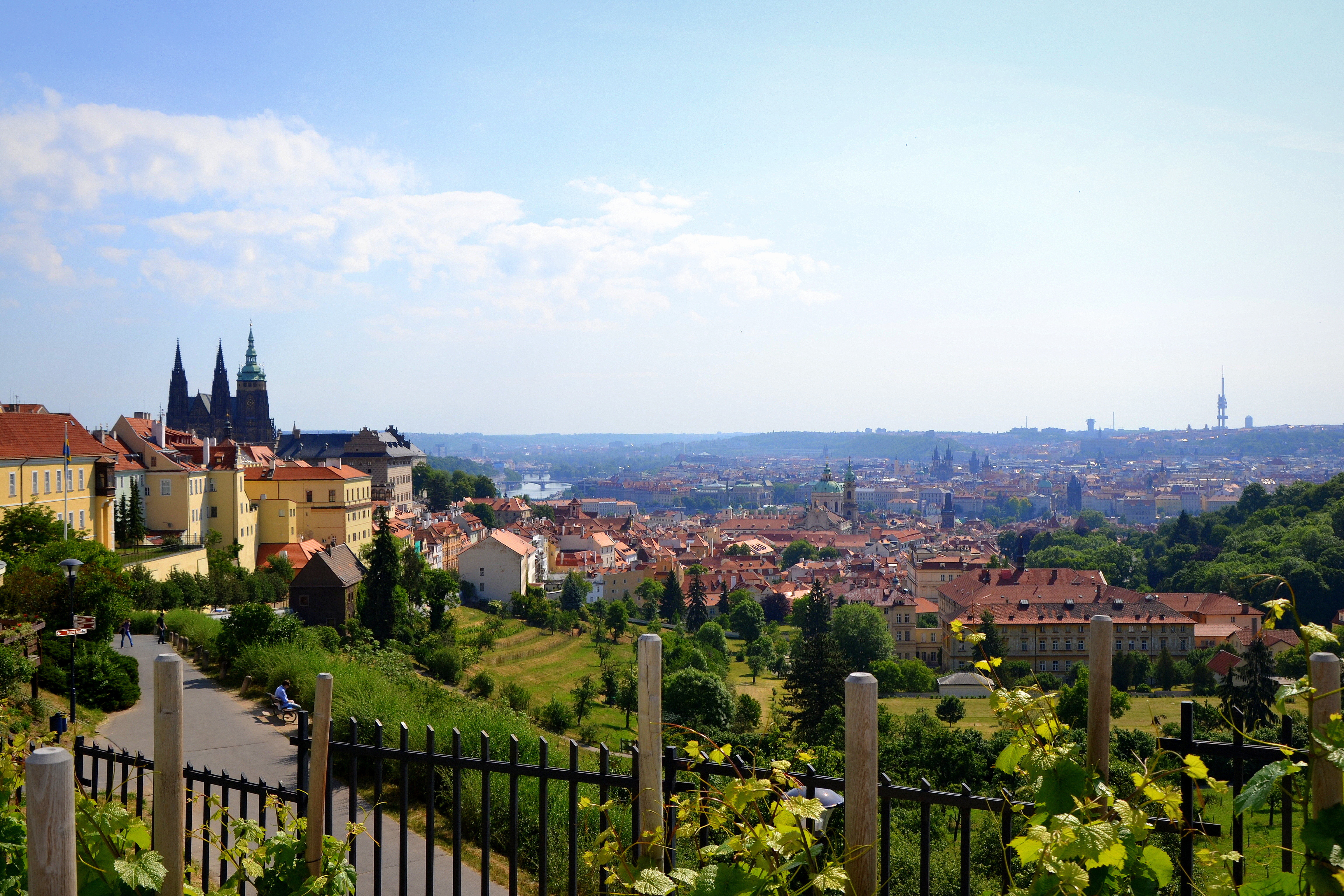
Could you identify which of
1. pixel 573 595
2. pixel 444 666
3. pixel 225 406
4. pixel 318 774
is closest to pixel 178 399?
pixel 225 406

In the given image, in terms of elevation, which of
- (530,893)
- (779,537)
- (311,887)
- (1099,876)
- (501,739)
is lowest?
(779,537)

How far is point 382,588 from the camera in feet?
91.7

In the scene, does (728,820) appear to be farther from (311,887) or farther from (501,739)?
(501,739)

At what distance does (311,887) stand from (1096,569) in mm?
71845

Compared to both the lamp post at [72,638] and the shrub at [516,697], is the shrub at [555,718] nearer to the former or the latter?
the shrub at [516,697]

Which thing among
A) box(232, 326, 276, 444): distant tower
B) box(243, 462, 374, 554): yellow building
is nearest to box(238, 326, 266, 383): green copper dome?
box(232, 326, 276, 444): distant tower

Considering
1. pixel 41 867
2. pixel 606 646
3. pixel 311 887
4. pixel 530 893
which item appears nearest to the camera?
pixel 41 867

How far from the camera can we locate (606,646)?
42594 mm

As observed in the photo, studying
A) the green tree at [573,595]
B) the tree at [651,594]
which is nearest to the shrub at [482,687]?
the green tree at [573,595]

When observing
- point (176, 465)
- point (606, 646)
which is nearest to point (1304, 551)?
point (606, 646)

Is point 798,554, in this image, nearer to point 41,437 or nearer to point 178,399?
point 178,399

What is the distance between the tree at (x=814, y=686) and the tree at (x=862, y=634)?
17.1m

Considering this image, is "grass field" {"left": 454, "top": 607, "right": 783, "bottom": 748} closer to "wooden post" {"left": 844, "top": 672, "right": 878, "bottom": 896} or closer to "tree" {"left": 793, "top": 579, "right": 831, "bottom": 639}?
"tree" {"left": 793, "top": 579, "right": 831, "bottom": 639}

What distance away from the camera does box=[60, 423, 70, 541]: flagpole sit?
22438mm
